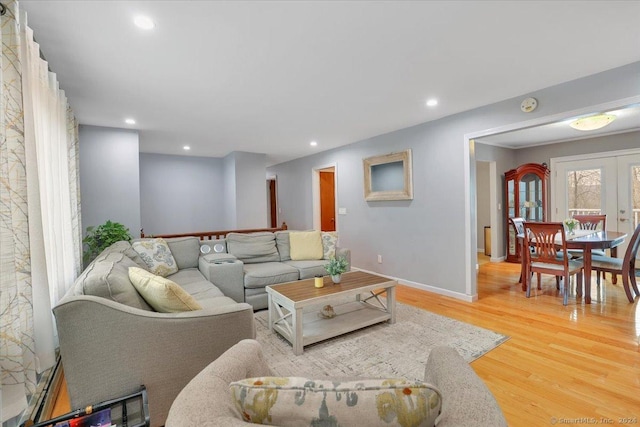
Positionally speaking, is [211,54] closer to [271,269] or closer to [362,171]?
[271,269]

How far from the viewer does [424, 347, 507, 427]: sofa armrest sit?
0.66 meters

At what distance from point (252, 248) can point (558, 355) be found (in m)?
3.40

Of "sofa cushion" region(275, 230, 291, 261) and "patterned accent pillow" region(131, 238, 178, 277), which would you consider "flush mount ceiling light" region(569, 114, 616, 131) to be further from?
"patterned accent pillow" region(131, 238, 178, 277)

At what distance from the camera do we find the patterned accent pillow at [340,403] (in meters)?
0.65

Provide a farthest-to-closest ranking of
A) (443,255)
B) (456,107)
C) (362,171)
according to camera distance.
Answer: (362,171) < (443,255) < (456,107)

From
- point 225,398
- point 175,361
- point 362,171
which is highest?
point 362,171

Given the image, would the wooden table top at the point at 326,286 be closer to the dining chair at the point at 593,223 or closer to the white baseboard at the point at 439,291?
the white baseboard at the point at 439,291

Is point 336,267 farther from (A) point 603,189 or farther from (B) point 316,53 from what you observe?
(A) point 603,189

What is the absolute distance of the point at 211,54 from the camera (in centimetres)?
218

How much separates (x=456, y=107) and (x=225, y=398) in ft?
12.4

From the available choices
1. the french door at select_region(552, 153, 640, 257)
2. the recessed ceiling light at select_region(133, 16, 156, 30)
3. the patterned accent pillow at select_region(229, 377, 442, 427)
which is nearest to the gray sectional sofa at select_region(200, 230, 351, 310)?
the recessed ceiling light at select_region(133, 16, 156, 30)

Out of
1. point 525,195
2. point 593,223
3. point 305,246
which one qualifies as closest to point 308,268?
point 305,246

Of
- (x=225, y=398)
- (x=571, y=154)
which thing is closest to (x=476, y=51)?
(x=225, y=398)

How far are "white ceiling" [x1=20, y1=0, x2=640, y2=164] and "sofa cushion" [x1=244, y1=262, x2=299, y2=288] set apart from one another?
6.37 feet
